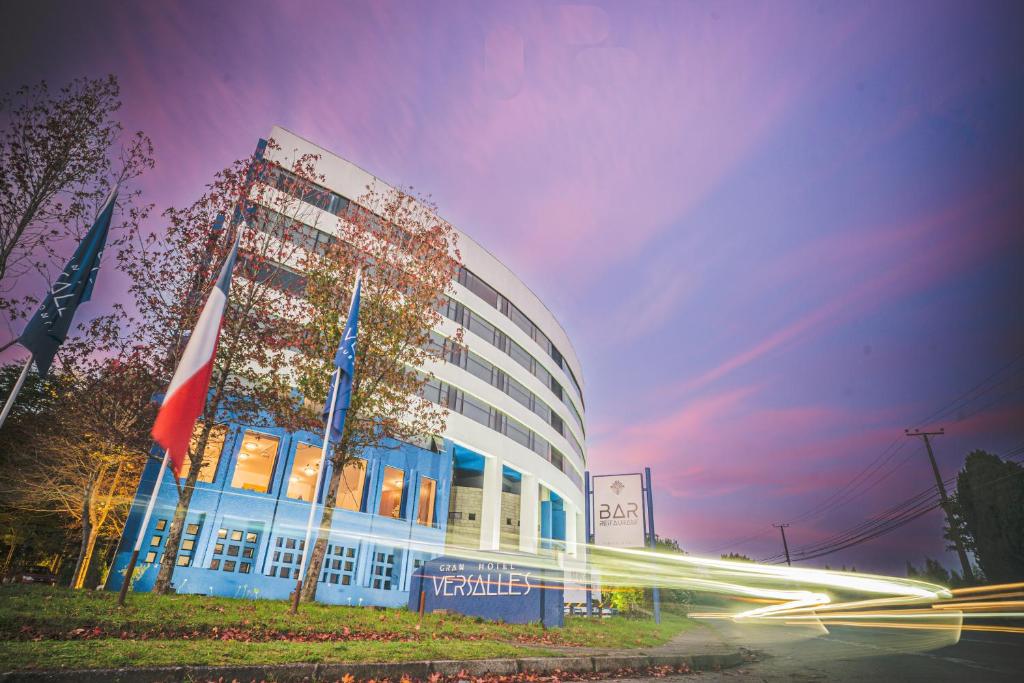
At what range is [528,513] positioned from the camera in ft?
103

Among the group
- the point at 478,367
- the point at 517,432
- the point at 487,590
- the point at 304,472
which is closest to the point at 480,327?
the point at 478,367

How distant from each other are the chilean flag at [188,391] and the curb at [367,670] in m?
3.00

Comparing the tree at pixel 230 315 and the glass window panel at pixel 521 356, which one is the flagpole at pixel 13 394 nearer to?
the tree at pixel 230 315

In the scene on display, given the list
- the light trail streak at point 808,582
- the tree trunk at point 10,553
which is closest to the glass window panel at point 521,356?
the light trail streak at point 808,582

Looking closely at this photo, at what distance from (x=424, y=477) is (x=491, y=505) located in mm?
5760

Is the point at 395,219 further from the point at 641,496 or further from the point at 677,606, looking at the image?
the point at 677,606

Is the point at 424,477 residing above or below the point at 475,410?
below

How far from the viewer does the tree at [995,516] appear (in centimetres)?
3061

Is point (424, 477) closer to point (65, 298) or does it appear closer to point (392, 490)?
point (392, 490)

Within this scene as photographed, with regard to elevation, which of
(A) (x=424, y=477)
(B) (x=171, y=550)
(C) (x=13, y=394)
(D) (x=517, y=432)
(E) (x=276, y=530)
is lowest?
(B) (x=171, y=550)

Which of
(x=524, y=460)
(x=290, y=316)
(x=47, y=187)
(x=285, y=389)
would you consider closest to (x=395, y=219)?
(x=290, y=316)

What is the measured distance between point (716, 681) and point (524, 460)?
24296 mm

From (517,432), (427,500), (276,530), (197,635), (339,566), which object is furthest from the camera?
(517,432)

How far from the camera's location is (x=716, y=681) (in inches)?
293
